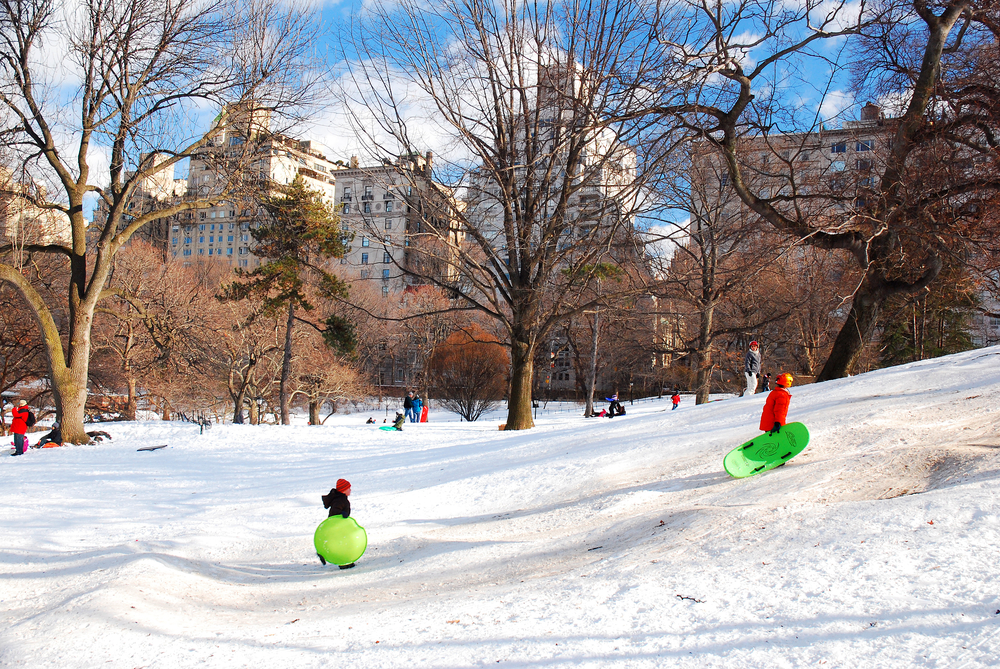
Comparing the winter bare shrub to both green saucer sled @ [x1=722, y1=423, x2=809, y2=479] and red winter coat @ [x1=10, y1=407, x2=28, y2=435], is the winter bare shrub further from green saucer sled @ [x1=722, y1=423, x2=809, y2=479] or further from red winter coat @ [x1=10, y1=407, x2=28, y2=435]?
green saucer sled @ [x1=722, y1=423, x2=809, y2=479]

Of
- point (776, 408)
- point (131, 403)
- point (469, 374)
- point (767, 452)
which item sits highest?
point (469, 374)

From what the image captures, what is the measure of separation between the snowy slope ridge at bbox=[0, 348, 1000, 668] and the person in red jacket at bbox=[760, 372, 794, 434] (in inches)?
19.9

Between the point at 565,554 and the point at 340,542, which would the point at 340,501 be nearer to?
the point at 340,542

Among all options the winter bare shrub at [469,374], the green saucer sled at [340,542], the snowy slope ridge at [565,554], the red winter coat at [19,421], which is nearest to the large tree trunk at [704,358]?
the snowy slope ridge at [565,554]

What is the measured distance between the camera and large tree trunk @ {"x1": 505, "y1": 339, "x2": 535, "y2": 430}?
18125 millimetres

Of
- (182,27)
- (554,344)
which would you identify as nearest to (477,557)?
(182,27)

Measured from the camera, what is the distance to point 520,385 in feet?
60.3

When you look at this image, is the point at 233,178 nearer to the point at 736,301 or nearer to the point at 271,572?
the point at 271,572

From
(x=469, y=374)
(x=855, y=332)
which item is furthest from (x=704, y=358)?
(x=469, y=374)

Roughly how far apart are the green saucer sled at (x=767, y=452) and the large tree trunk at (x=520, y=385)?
10047mm

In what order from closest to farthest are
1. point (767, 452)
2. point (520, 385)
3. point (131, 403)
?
point (767, 452) → point (520, 385) → point (131, 403)

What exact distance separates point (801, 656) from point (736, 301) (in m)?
26.8

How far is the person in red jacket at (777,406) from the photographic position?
8352 millimetres

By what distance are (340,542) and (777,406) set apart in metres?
5.55
